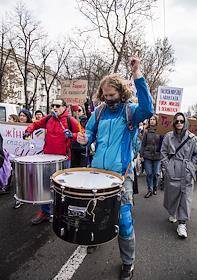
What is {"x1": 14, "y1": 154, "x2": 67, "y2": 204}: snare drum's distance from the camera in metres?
3.49

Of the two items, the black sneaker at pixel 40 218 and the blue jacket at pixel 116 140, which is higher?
the blue jacket at pixel 116 140

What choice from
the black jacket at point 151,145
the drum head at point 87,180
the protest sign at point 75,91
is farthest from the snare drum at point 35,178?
the protest sign at point 75,91

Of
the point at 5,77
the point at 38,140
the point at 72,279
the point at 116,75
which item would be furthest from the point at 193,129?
the point at 5,77

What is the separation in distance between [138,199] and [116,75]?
11.8 ft

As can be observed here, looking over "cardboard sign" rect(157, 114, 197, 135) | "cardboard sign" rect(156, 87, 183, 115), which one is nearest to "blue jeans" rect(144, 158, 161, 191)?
"cardboard sign" rect(157, 114, 197, 135)

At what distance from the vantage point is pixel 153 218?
15.3 ft

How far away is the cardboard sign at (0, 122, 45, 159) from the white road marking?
3204mm

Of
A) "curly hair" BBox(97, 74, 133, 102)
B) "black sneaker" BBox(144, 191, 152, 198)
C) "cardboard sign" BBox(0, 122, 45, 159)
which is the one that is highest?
"curly hair" BBox(97, 74, 133, 102)

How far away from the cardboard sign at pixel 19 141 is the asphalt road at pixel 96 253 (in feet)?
6.44

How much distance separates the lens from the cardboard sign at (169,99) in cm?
843

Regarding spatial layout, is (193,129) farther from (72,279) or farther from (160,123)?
(72,279)

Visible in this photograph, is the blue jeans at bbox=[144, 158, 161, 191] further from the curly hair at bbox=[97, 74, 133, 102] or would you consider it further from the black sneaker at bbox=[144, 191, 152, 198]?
the curly hair at bbox=[97, 74, 133, 102]

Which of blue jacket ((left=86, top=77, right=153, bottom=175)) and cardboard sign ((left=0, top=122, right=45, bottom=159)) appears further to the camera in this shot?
cardboard sign ((left=0, top=122, right=45, bottom=159))

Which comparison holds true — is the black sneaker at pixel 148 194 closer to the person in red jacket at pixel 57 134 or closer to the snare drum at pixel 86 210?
the person in red jacket at pixel 57 134
